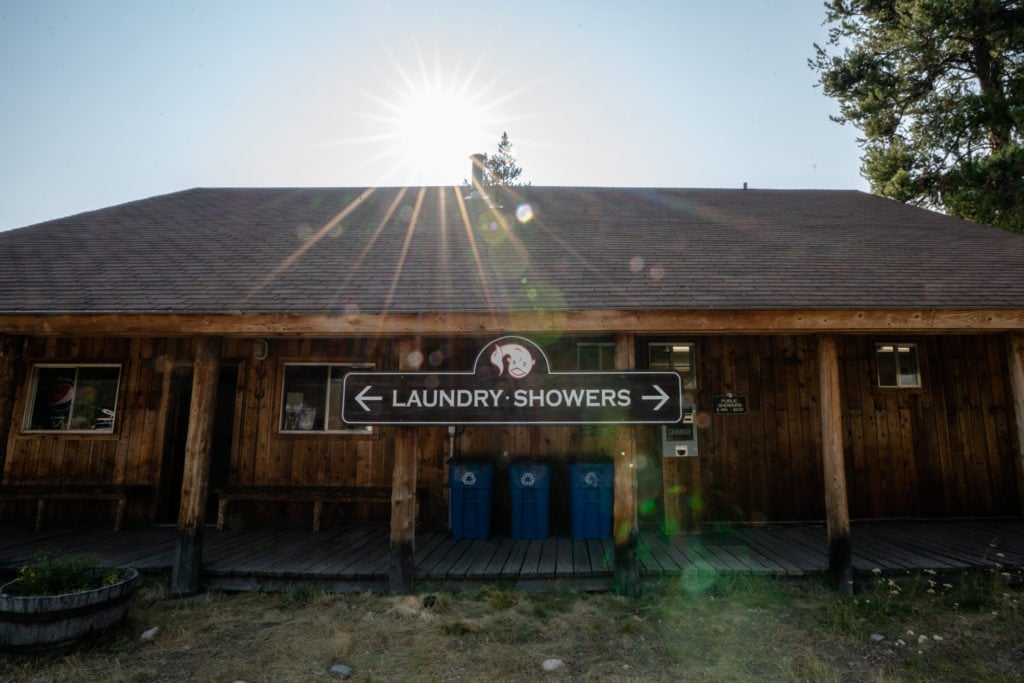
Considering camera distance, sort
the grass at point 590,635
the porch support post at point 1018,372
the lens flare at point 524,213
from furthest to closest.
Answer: the lens flare at point 524,213
the porch support post at point 1018,372
the grass at point 590,635

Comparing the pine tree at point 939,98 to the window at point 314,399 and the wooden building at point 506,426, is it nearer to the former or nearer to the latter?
the wooden building at point 506,426

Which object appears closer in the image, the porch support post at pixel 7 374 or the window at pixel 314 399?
the porch support post at pixel 7 374

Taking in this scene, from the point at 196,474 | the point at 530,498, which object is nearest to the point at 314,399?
the point at 196,474

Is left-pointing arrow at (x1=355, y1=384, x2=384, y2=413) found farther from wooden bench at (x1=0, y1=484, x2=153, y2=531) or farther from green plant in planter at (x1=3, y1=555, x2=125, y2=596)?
wooden bench at (x1=0, y1=484, x2=153, y2=531)

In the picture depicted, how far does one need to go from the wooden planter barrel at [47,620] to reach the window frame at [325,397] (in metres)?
3.44

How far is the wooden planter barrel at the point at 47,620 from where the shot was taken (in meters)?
4.08

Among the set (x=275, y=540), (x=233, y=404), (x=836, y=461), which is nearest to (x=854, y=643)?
(x=836, y=461)

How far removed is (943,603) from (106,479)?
1025 centimetres

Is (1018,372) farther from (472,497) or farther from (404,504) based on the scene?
(404,504)

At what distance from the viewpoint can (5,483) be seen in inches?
299

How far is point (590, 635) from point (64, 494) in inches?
281

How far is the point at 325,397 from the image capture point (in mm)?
7664

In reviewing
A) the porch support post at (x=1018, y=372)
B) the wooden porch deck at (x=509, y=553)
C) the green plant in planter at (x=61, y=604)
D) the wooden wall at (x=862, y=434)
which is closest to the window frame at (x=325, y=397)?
the wooden porch deck at (x=509, y=553)

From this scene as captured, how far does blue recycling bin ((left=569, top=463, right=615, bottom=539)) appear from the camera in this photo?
6484mm
